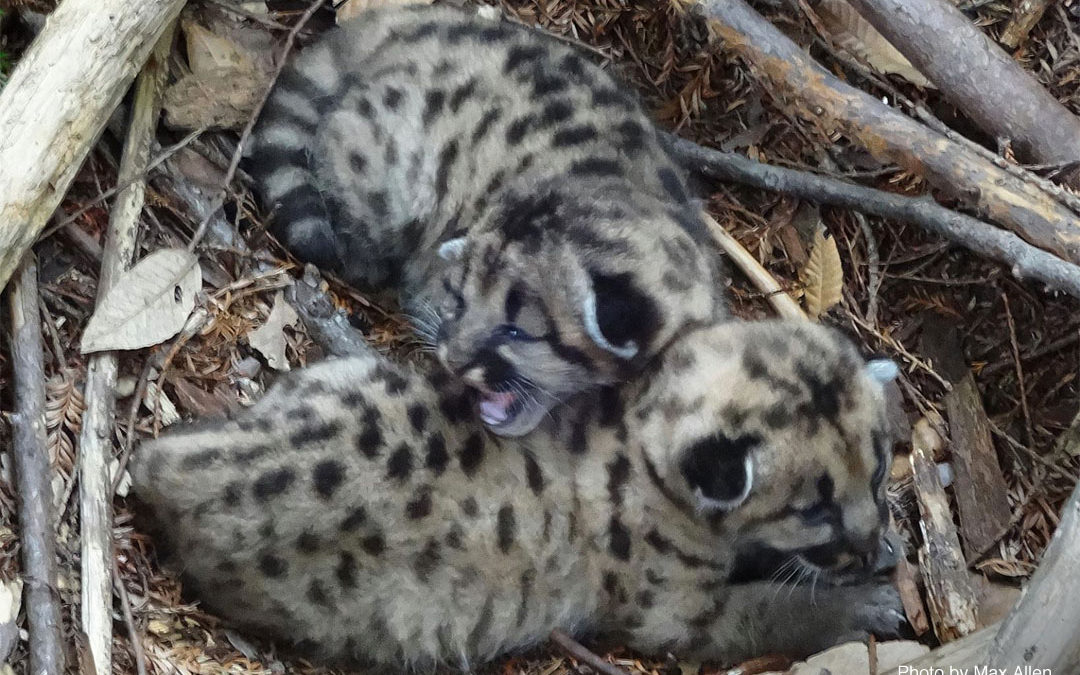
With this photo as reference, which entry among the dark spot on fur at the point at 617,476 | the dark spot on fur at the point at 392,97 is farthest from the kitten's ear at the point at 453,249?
the dark spot on fur at the point at 617,476

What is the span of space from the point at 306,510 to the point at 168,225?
5.67 feet

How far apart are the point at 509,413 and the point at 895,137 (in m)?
1.95

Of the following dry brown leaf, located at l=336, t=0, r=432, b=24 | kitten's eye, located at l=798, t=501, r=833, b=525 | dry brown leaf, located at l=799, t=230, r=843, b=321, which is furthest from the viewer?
dry brown leaf, located at l=336, t=0, r=432, b=24

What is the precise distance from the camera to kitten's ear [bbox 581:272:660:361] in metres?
4.11

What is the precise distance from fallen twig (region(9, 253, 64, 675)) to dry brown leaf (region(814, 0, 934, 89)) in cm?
372

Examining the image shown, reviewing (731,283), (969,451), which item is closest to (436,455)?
(731,283)

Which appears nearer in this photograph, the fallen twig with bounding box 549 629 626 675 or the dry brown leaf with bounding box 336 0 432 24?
the fallen twig with bounding box 549 629 626 675

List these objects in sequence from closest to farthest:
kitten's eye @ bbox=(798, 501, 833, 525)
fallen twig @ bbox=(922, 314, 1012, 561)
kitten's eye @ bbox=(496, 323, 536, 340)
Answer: kitten's eye @ bbox=(798, 501, 833, 525), kitten's eye @ bbox=(496, 323, 536, 340), fallen twig @ bbox=(922, 314, 1012, 561)

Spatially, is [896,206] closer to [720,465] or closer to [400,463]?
[720,465]

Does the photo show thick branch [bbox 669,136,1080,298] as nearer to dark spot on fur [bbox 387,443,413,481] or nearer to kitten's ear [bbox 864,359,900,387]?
kitten's ear [bbox 864,359,900,387]

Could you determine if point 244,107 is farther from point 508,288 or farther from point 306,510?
point 306,510

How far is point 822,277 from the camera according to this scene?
509cm

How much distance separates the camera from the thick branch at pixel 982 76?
4.39 meters

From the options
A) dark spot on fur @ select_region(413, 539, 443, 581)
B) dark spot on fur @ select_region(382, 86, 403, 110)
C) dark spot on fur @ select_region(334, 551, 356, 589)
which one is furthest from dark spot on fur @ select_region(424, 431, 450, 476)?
dark spot on fur @ select_region(382, 86, 403, 110)
